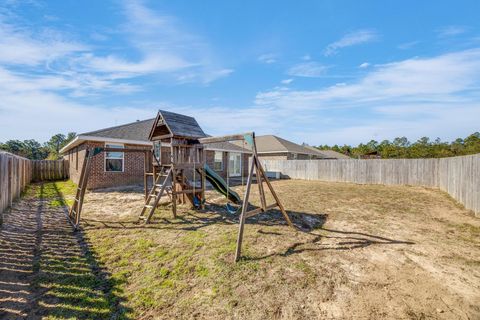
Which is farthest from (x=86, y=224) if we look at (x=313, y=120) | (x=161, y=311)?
(x=313, y=120)

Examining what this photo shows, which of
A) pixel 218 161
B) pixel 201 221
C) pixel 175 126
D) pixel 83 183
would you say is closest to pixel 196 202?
pixel 201 221

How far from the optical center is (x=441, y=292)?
317 centimetres

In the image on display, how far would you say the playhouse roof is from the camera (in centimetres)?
740

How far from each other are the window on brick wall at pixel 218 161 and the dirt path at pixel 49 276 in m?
13.1

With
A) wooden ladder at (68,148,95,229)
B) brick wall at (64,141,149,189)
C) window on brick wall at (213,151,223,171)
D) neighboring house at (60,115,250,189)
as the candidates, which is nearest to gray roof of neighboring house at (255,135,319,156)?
window on brick wall at (213,151,223,171)

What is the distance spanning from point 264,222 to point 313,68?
9.48 metres

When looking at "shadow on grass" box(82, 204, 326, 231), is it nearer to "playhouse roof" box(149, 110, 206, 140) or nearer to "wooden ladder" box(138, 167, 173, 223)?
"wooden ladder" box(138, 167, 173, 223)

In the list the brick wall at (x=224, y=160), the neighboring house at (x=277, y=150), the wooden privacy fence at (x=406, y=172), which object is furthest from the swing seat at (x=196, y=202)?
the neighboring house at (x=277, y=150)

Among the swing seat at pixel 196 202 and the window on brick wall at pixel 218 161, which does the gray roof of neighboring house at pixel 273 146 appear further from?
the swing seat at pixel 196 202

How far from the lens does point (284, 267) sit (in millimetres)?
3885

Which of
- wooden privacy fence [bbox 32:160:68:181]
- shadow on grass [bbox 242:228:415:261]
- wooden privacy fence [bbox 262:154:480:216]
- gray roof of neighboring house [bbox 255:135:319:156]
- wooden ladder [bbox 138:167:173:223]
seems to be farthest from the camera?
gray roof of neighboring house [bbox 255:135:319:156]

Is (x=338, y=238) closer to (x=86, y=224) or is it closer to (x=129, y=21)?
(x=86, y=224)

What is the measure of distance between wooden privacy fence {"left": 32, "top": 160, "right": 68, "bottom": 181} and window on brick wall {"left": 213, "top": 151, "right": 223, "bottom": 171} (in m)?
12.1

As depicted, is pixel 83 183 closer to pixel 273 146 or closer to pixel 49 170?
pixel 49 170
